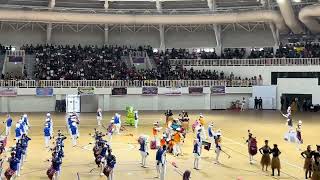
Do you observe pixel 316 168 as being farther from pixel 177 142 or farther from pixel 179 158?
pixel 177 142

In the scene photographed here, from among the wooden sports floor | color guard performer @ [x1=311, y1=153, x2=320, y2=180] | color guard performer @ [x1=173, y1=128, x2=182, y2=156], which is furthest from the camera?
color guard performer @ [x1=173, y1=128, x2=182, y2=156]

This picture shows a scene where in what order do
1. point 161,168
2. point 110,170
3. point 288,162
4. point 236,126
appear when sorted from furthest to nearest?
point 236,126 → point 288,162 → point 161,168 → point 110,170

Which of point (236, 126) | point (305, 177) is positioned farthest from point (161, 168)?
point (236, 126)

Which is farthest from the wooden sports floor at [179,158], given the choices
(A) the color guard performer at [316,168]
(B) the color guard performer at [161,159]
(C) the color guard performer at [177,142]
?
(A) the color guard performer at [316,168]

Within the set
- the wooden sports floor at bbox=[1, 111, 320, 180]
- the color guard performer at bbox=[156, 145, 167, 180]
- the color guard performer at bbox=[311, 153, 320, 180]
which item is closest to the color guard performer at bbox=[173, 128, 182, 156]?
the wooden sports floor at bbox=[1, 111, 320, 180]

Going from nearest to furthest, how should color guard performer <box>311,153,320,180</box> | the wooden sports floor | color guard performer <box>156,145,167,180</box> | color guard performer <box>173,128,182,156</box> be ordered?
color guard performer <box>311,153,320,180</box> → color guard performer <box>156,145,167,180</box> → the wooden sports floor → color guard performer <box>173,128,182,156</box>

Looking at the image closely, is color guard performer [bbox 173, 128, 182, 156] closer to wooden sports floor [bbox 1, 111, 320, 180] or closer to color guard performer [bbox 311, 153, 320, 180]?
wooden sports floor [bbox 1, 111, 320, 180]

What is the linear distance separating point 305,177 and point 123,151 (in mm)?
11544

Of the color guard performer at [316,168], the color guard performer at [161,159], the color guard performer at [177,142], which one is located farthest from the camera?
the color guard performer at [177,142]

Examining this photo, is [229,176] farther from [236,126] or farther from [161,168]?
[236,126]

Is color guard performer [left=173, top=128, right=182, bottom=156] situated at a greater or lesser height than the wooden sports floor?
greater

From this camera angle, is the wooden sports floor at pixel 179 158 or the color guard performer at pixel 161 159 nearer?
the color guard performer at pixel 161 159

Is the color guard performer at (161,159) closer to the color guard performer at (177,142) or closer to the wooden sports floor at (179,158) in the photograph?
the wooden sports floor at (179,158)

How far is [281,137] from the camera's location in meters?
33.6
